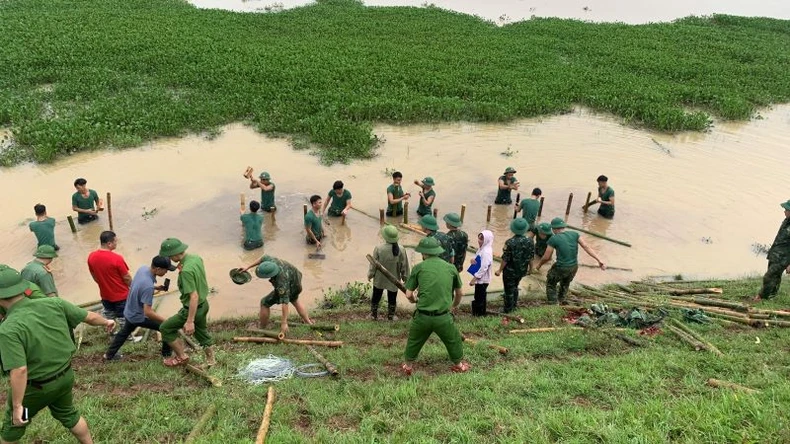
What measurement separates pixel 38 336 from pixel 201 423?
1865mm

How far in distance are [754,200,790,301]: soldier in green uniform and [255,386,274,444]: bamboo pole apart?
29.0ft

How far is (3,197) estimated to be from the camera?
13.7m

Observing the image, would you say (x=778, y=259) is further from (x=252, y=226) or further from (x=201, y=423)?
(x=252, y=226)

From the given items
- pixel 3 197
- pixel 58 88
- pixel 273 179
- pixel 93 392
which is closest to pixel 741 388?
pixel 93 392

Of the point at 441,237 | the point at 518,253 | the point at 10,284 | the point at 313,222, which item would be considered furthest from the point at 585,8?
the point at 10,284

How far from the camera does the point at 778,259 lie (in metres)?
9.52

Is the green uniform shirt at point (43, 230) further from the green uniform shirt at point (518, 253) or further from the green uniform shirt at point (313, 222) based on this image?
the green uniform shirt at point (518, 253)

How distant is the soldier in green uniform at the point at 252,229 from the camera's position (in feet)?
38.9

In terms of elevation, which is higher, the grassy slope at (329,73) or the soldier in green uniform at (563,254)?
the grassy slope at (329,73)

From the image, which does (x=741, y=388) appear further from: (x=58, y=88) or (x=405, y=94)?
(x=58, y=88)

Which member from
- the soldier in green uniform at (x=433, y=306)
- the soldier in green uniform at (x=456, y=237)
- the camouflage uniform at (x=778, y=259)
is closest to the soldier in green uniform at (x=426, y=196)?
the soldier in green uniform at (x=456, y=237)

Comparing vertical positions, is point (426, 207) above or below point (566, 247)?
below

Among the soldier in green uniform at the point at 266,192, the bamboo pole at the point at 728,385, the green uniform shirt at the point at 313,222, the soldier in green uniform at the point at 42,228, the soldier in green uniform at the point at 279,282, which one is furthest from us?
the soldier in green uniform at the point at 266,192

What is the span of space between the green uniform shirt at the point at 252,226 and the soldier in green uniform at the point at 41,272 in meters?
4.34
